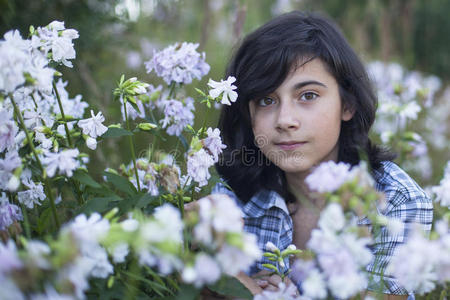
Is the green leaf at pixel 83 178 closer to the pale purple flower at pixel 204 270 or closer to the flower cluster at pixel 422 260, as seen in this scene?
the pale purple flower at pixel 204 270

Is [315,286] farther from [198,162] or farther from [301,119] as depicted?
[301,119]

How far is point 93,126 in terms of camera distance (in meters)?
1.33

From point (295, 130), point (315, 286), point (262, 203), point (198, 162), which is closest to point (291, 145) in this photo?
point (295, 130)

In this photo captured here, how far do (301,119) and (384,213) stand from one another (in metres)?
0.49

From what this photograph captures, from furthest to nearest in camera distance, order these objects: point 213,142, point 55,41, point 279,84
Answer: point 279,84 → point 213,142 → point 55,41

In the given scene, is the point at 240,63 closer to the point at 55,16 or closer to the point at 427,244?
the point at 427,244

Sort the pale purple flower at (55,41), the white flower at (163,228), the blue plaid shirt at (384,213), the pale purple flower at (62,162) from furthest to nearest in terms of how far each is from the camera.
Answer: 1. the blue plaid shirt at (384,213)
2. the pale purple flower at (55,41)
3. the pale purple flower at (62,162)
4. the white flower at (163,228)

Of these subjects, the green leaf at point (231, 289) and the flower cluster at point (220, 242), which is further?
the green leaf at point (231, 289)

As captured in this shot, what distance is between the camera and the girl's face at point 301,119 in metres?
1.64

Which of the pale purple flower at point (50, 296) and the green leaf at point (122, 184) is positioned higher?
the green leaf at point (122, 184)

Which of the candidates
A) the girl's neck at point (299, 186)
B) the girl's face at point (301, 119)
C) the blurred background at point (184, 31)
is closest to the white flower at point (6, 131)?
the girl's face at point (301, 119)

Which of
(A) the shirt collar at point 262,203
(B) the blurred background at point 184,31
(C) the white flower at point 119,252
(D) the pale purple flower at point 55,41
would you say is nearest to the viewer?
(C) the white flower at point 119,252

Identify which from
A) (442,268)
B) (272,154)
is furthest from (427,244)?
(272,154)

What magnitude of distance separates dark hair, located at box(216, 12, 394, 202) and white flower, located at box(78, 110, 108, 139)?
26.2 inches
